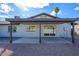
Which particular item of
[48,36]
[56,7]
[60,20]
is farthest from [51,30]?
[60,20]

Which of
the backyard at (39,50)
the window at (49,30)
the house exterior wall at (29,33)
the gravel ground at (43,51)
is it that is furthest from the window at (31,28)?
the gravel ground at (43,51)

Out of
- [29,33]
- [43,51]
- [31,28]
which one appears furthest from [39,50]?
[31,28]

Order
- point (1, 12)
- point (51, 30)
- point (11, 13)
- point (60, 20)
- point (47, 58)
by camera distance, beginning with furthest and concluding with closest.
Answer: point (51, 30)
point (11, 13)
point (1, 12)
point (60, 20)
point (47, 58)

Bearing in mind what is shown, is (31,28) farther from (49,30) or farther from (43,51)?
(43,51)

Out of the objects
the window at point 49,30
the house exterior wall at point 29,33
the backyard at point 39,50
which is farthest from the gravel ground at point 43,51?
the window at point 49,30

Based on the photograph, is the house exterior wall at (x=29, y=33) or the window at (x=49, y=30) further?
the window at (x=49, y=30)

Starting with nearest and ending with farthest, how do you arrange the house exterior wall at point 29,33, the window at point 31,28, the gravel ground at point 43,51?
the gravel ground at point 43,51
the house exterior wall at point 29,33
the window at point 31,28

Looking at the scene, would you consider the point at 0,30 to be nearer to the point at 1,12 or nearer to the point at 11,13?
the point at 11,13

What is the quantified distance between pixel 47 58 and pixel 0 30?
8441 millimetres

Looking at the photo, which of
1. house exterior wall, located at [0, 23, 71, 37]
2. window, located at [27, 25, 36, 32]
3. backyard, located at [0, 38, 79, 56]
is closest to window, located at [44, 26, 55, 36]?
house exterior wall, located at [0, 23, 71, 37]

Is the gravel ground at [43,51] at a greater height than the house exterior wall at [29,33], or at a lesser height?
lesser

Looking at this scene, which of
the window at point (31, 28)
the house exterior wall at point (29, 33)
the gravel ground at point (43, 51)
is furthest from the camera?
the window at point (31, 28)

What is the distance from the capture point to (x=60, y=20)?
31.1ft

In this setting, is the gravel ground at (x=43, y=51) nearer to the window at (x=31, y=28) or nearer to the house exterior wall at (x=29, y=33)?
the house exterior wall at (x=29, y=33)
